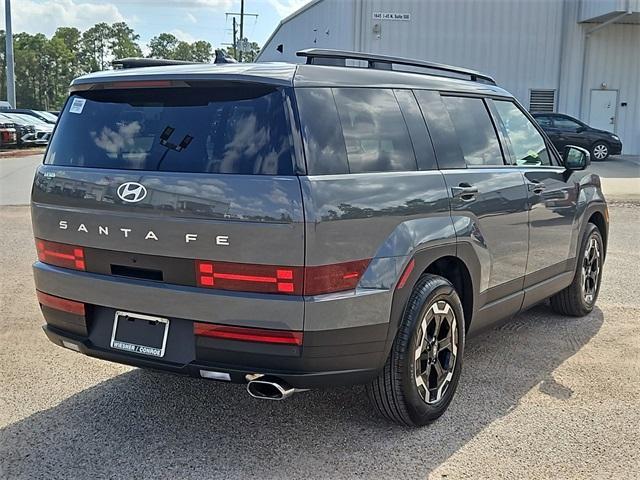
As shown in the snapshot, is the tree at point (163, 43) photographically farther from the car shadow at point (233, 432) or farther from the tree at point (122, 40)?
the car shadow at point (233, 432)

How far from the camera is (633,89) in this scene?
2645 cm

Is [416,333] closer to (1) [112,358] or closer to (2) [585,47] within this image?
(1) [112,358]

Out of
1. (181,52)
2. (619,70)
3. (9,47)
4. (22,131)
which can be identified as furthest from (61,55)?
(619,70)

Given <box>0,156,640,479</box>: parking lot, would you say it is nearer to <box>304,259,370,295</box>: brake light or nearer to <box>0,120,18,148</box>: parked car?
<box>304,259,370,295</box>: brake light

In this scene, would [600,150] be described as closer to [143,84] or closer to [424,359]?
[424,359]

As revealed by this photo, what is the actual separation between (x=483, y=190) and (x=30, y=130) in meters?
27.0

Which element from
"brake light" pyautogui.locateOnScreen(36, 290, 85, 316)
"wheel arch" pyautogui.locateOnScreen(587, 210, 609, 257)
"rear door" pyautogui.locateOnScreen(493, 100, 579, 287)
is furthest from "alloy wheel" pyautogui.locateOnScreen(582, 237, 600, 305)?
"brake light" pyautogui.locateOnScreen(36, 290, 85, 316)

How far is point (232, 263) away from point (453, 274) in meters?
1.54

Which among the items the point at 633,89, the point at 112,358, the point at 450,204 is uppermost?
the point at 633,89

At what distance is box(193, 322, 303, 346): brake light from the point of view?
10.2 feet

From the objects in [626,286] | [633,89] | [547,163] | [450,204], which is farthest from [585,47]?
[450,204]

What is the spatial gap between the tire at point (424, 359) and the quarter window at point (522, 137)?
57.0 inches

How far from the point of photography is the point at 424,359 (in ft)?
12.3

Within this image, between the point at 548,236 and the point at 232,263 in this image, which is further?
the point at 548,236
